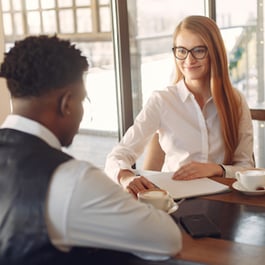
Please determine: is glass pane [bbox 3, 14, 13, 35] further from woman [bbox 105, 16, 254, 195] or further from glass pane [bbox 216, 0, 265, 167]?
glass pane [bbox 216, 0, 265, 167]

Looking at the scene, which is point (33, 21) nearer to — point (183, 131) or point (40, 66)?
point (183, 131)

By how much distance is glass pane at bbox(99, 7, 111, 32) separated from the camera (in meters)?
3.27

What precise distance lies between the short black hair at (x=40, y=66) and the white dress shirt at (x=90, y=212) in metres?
0.08

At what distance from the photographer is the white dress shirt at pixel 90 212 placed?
0.97 metres

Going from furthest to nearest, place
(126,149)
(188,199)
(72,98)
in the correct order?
(126,149) < (188,199) < (72,98)

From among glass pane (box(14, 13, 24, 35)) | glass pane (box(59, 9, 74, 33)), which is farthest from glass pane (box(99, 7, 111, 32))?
glass pane (box(14, 13, 24, 35))

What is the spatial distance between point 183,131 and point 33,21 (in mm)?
1643

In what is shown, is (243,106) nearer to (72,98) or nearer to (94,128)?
(72,98)

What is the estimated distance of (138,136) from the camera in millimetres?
2219

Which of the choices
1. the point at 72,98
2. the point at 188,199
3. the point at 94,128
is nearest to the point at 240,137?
the point at 188,199

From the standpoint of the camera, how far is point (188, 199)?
1.63 m

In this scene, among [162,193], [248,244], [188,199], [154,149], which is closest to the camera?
[248,244]

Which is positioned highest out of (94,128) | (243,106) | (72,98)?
(72,98)

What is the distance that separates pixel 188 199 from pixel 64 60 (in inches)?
30.2
